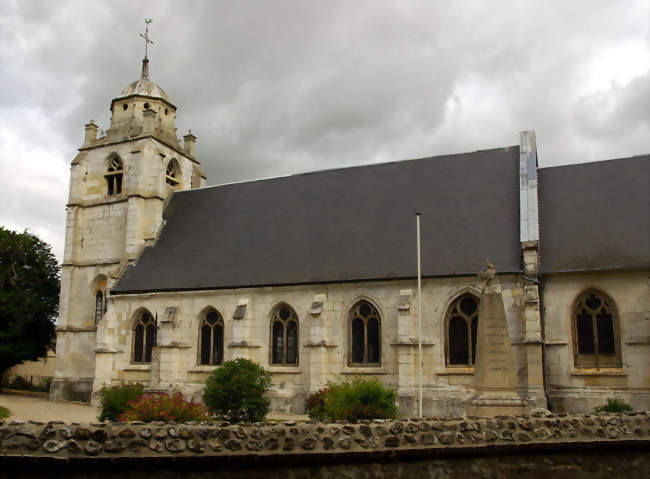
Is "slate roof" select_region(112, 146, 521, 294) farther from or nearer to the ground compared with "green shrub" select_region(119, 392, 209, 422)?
farther from the ground

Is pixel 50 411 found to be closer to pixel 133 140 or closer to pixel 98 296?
pixel 98 296

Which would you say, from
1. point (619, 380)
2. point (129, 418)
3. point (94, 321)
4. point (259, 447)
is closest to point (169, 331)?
point (94, 321)

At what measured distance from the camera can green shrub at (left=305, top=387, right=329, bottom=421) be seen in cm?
2102

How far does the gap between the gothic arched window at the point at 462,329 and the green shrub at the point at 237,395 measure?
279 inches

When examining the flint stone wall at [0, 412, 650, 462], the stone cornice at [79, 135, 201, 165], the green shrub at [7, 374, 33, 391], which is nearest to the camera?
the flint stone wall at [0, 412, 650, 462]

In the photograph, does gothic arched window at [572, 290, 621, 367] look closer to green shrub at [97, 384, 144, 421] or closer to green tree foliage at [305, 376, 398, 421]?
green tree foliage at [305, 376, 398, 421]

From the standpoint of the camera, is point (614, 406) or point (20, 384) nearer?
point (614, 406)

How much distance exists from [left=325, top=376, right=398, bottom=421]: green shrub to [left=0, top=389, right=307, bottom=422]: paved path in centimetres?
455

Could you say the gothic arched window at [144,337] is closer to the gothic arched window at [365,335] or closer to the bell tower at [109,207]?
the bell tower at [109,207]

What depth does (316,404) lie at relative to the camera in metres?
22.6

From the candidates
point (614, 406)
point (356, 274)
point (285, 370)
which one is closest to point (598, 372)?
point (614, 406)

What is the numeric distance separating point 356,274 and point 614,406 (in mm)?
10102

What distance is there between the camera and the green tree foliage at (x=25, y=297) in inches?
1316

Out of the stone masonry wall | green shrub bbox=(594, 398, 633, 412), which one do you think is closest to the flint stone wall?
green shrub bbox=(594, 398, 633, 412)
